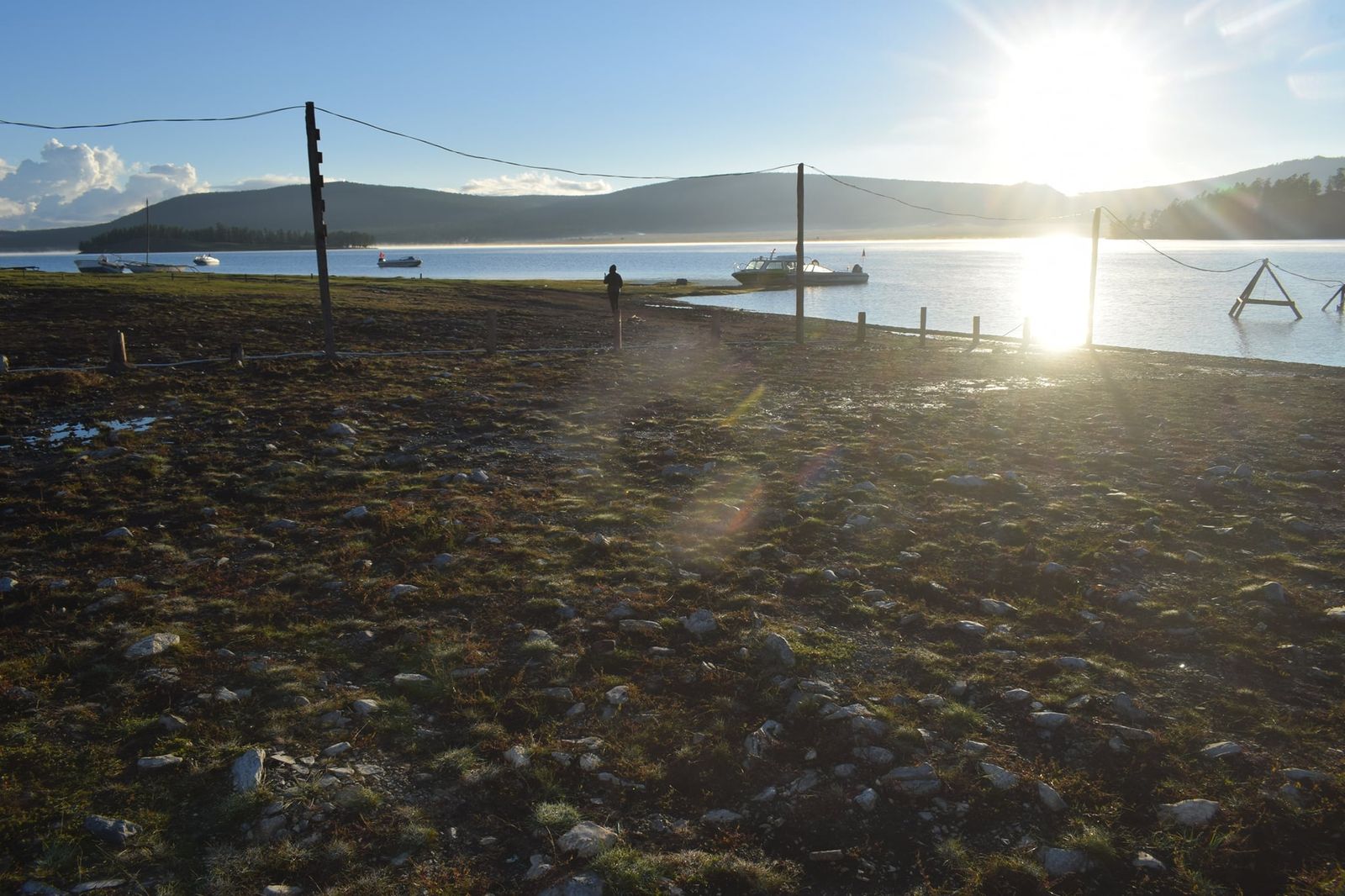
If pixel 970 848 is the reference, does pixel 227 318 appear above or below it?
above

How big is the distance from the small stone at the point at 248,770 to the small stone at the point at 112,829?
0.48 m

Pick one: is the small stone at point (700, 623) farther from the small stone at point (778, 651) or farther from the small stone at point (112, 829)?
the small stone at point (112, 829)

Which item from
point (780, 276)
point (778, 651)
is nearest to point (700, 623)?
point (778, 651)

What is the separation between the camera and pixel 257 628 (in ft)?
20.8

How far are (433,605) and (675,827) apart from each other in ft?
10.9

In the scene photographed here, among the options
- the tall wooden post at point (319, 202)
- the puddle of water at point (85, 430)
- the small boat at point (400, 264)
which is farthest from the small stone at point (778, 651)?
the small boat at point (400, 264)

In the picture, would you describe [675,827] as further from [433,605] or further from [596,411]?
[596,411]

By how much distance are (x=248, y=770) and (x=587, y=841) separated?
1919mm

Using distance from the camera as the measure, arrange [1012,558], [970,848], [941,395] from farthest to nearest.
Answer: [941,395], [1012,558], [970,848]

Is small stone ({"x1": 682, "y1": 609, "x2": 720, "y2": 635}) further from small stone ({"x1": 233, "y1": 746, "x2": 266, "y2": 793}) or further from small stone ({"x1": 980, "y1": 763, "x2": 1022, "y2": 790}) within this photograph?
small stone ({"x1": 233, "y1": 746, "x2": 266, "y2": 793})

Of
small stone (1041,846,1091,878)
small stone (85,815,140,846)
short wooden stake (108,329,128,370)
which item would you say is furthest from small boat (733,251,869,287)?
small stone (85,815,140,846)

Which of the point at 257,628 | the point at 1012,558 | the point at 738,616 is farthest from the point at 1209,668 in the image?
the point at 257,628

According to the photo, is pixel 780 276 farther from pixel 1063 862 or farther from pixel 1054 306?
pixel 1063 862

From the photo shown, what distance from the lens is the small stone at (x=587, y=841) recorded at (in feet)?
13.3
